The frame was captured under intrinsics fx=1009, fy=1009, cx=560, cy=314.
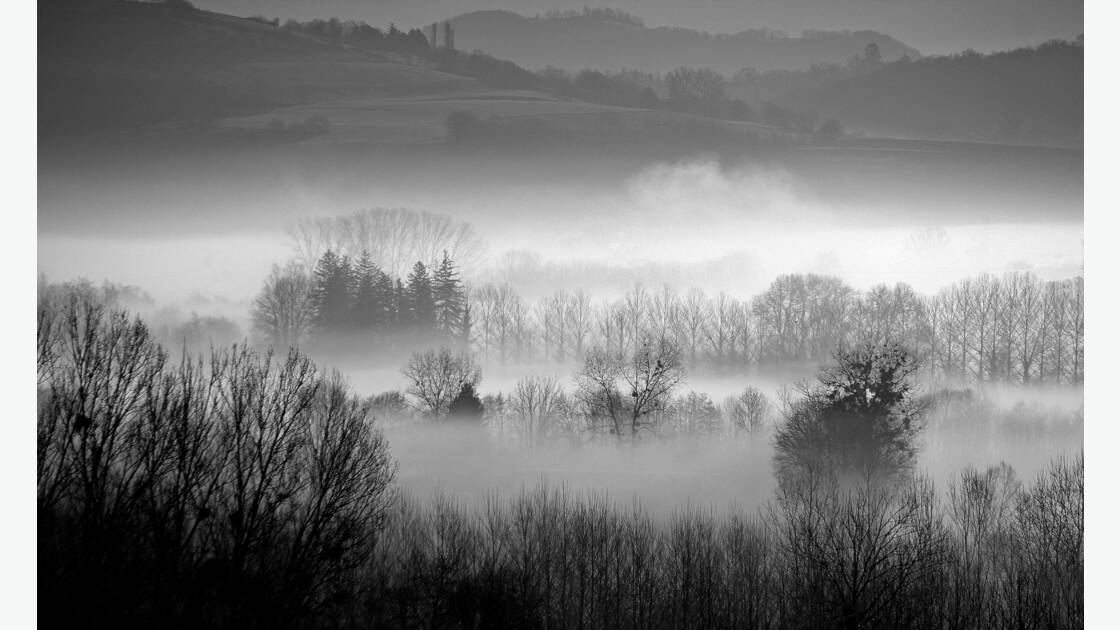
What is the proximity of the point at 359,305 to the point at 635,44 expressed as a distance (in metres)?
7.62

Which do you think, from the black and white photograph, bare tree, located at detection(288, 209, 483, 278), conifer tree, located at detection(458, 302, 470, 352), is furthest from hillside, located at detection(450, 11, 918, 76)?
conifer tree, located at detection(458, 302, 470, 352)

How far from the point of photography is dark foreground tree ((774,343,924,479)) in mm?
20484

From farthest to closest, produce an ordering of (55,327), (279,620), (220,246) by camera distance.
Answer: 1. (220,246)
2. (55,327)
3. (279,620)

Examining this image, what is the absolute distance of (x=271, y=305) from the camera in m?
20.0

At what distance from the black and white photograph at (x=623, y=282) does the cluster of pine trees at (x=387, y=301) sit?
7cm

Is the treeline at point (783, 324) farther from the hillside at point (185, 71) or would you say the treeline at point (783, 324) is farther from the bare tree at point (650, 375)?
the hillside at point (185, 71)

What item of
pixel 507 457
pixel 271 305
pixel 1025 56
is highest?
pixel 1025 56

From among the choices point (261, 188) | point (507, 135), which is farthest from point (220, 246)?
point (507, 135)

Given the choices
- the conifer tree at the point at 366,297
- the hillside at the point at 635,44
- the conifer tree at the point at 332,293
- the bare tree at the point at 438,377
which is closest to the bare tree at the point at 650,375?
the bare tree at the point at 438,377

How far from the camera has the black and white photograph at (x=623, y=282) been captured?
17500mm

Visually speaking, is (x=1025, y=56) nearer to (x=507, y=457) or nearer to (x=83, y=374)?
(x=507, y=457)

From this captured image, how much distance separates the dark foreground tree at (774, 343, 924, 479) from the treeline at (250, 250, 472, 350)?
736 cm
